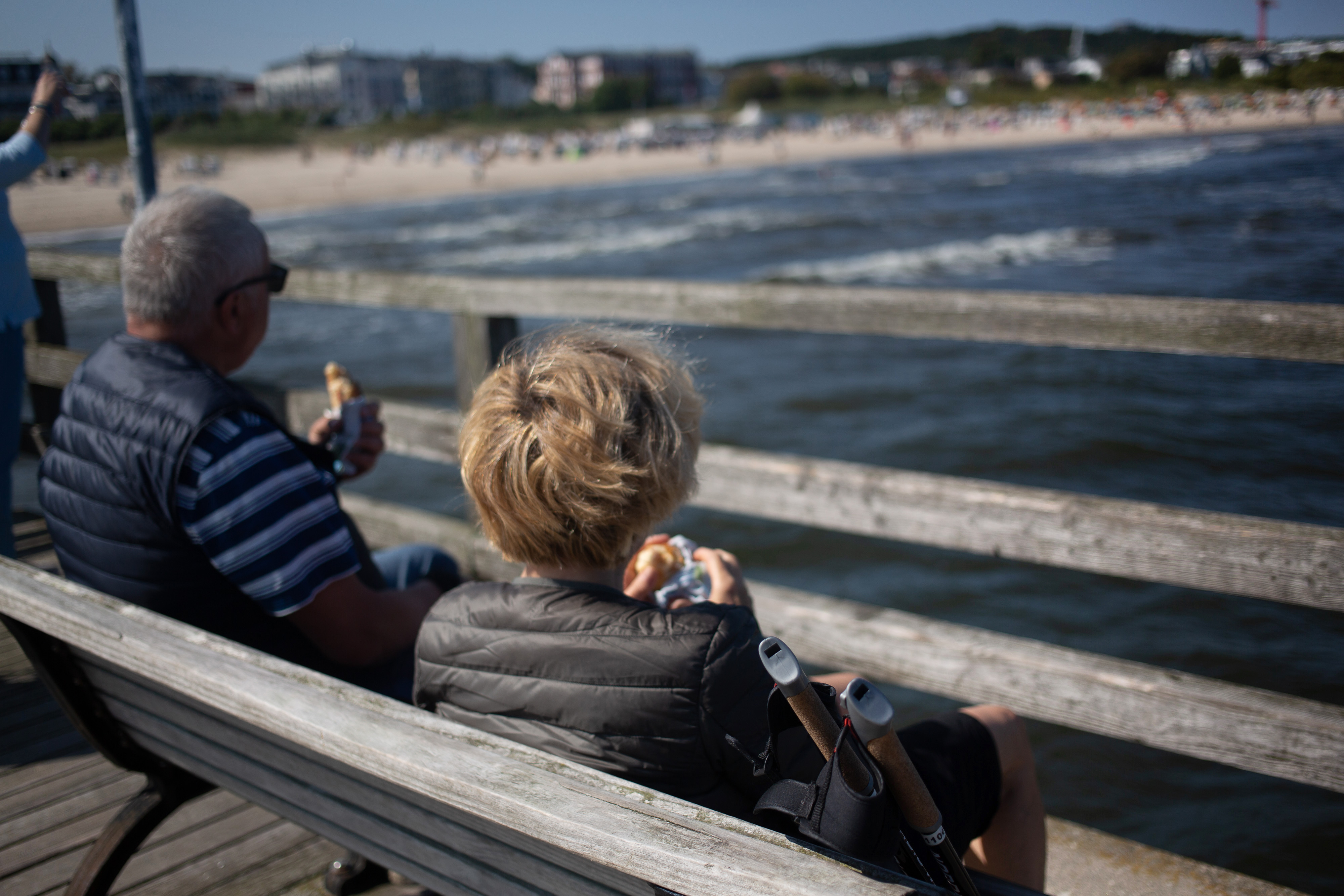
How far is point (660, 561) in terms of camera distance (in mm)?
1650

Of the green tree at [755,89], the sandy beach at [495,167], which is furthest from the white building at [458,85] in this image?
the green tree at [755,89]

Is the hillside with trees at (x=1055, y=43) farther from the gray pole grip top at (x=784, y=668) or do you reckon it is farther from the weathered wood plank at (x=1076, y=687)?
the gray pole grip top at (x=784, y=668)

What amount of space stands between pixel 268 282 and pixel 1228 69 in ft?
8.83

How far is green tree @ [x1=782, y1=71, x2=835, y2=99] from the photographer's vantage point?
96.0 metres

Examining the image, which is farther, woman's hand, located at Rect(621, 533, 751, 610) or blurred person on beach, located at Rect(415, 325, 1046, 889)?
woman's hand, located at Rect(621, 533, 751, 610)

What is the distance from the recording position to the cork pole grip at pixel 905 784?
2.99 ft

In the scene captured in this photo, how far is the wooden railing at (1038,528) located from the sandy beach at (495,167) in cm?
134

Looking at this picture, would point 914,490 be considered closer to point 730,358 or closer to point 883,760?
point 883,760

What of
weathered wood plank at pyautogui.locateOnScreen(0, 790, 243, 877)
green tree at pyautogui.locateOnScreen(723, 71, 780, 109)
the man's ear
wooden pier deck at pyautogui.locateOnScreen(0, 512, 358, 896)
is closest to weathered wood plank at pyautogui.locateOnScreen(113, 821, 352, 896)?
wooden pier deck at pyautogui.locateOnScreen(0, 512, 358, 896)

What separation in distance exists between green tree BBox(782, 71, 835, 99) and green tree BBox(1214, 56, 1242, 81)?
323ft

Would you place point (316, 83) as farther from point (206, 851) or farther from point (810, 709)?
point (810, 709)

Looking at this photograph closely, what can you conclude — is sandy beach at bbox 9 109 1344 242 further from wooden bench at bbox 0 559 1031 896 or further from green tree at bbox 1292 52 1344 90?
wooden bench at bbox 0 559 1031 896

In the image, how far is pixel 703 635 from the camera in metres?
1.17

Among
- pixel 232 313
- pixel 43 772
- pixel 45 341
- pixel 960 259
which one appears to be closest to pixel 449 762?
pixel 232 313
